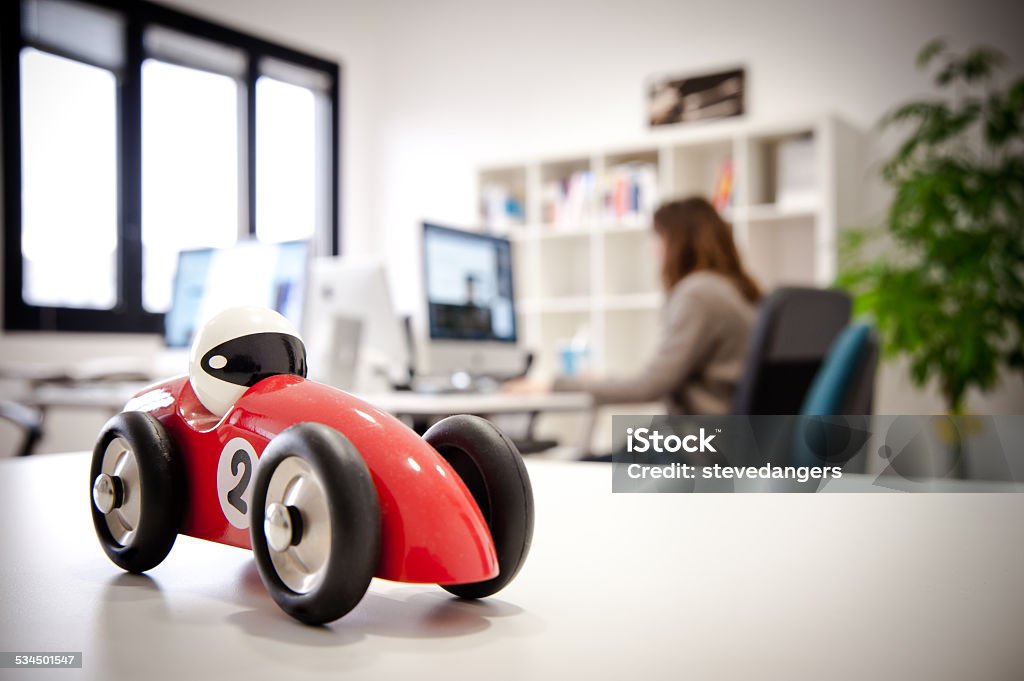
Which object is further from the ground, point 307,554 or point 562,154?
point 562,154

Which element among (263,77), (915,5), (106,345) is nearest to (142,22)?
(263,77)

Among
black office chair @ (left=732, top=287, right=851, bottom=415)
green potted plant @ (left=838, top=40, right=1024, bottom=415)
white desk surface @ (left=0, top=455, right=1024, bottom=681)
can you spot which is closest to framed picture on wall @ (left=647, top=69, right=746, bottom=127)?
green potted plant @ (left=838, top=40, right=1024, bottom=415)

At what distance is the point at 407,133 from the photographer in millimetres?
6742

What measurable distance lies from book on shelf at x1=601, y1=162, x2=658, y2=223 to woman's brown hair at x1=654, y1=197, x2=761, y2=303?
7.14 feet

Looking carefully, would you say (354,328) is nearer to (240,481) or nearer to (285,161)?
(240,481)

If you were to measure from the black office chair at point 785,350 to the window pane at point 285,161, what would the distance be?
4.70 m

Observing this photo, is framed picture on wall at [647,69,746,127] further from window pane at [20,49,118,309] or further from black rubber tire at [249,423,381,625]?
black rubber tire at [249,423,381,625]

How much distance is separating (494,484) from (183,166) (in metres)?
5.73

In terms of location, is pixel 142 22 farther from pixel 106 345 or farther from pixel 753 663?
pixel 753 663

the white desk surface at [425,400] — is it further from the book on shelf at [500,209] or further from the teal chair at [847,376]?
the book on shelf at [500,209]

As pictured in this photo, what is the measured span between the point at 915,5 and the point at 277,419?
209 inches

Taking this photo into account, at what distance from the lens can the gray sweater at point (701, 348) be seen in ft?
9.20

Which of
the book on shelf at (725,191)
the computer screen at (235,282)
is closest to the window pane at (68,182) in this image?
the computer screen at (235,282)

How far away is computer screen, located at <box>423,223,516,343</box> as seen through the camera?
123 inches
